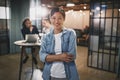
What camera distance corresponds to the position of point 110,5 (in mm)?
4738

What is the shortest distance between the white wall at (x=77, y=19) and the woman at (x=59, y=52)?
9.07m

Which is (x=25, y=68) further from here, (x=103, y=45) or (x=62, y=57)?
(x=62, y=57)

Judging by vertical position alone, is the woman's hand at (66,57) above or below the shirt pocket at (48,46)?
below

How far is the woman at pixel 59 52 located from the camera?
1.60 m

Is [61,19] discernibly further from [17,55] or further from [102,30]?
[17,55]

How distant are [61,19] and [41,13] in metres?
5.44

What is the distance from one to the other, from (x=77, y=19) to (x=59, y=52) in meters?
9.76

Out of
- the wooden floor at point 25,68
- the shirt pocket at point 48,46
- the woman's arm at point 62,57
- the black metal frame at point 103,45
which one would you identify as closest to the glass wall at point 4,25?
the wooden floor at point 25,68

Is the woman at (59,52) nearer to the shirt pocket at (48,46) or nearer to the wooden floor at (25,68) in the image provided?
the shirt pocket at (48,46)

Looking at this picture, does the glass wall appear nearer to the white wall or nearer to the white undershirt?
the white undershirt

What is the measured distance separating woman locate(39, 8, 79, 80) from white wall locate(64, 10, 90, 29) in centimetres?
907

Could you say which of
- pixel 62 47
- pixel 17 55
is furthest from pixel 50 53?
pixel 17 55

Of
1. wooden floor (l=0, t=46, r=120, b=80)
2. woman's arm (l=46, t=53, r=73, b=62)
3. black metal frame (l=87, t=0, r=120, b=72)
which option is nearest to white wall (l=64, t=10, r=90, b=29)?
wooden floor (l=0, t=46, r=120, b=80)

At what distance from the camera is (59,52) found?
5.32 ft
